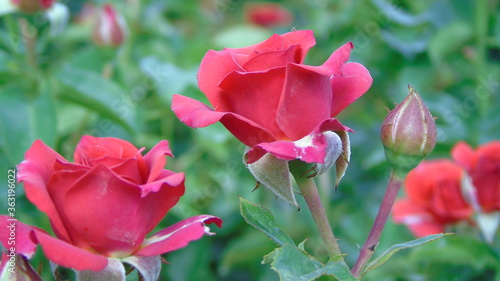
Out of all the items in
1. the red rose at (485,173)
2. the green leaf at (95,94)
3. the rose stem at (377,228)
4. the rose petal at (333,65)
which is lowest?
the red rose at (485,173)

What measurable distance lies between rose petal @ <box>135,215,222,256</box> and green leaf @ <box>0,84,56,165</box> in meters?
0.64

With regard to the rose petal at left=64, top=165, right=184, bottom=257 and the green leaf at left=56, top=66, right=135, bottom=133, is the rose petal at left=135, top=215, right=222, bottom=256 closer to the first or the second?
the rose petal at left=64, top=165, right=184, bottom=257

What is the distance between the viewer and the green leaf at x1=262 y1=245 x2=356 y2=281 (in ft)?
1.86

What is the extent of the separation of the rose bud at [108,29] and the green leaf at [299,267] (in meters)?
1.13

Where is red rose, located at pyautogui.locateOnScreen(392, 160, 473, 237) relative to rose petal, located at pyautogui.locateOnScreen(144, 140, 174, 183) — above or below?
below

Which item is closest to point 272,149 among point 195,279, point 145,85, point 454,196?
point 454,196

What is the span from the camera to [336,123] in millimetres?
593

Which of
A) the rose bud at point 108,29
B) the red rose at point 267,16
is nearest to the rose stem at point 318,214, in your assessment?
the rose bud at point 108,29

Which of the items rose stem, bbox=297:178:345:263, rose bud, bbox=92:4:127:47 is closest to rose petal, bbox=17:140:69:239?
rose stem, bbox=297:178:345:263

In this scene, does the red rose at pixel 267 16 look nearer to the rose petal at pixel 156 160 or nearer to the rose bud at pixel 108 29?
the rose bud at pixel 108 29

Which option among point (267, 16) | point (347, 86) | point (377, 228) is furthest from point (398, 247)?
point (267, 16)

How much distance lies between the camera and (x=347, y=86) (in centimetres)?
Answer: 65

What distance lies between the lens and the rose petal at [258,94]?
60cm

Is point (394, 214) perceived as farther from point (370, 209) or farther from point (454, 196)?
point (370, 209)
